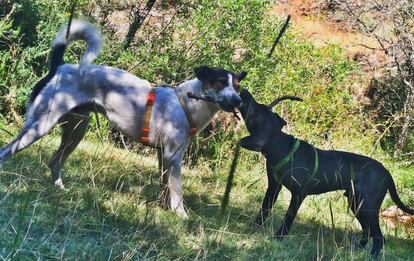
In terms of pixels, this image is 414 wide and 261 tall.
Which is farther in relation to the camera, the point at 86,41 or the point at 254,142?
the point at 86,41

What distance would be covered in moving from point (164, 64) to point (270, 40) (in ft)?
5.11

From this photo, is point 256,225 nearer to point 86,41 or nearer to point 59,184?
point 59,184

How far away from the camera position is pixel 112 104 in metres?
5.15

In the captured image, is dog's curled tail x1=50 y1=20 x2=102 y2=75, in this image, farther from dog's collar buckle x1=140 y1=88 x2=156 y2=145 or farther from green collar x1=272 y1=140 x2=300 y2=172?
green collar x1=272 y1=140 x2=300 y2=172

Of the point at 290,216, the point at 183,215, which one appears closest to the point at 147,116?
the point at 183,215

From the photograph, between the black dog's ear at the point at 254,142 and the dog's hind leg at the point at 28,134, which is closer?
the dog's hind leg at the point at 28,134

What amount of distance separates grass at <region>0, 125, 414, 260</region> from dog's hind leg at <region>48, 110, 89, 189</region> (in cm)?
13

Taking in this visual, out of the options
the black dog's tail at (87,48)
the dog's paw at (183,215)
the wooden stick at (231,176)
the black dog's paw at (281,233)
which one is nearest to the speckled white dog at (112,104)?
the black dog's tail at (87,48)

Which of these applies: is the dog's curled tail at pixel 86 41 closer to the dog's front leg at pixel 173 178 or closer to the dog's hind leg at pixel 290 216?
the dog's front leg at pixel 173 178

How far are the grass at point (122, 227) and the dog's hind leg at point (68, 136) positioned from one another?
13cm

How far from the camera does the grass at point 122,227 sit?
123 inches

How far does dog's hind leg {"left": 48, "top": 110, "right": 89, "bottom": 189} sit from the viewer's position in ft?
16.6

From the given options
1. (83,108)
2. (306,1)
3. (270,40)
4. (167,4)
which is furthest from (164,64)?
(306,1)

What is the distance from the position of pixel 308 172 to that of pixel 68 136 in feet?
7.04
